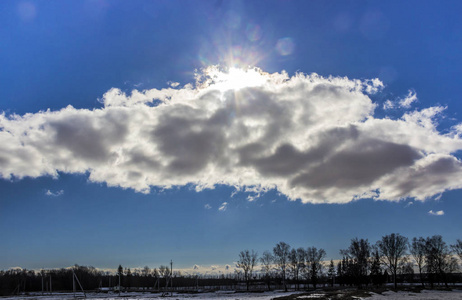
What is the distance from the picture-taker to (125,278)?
195 metres

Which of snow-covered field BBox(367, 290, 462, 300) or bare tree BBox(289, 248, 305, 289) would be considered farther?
bare tree BBox(289, 248, 305, 289)

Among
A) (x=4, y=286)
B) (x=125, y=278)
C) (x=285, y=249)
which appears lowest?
(x=125, y=278)

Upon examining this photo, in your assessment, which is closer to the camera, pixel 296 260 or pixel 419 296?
pixel 419 296

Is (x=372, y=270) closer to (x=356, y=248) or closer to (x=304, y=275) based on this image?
Result: (x=356, y=248)

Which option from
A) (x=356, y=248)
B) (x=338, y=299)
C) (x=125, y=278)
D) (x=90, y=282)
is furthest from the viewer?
(x=125, y=278)

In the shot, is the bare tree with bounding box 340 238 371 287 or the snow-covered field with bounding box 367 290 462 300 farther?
the bare tree with bounding box 340 238 371 287

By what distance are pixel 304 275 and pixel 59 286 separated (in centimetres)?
12656

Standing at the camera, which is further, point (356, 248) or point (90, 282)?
point (90, 282)

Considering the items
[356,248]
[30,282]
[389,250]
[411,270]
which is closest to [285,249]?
[356,248]

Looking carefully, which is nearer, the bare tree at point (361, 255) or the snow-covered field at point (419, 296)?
the snow-covered field at point (419, 296)

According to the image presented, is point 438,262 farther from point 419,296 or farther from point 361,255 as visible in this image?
point 419,296

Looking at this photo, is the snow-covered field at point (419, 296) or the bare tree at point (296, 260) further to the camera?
the bare tree at point (296, 260)

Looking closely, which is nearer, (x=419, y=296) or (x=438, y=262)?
(x=419, y=296)

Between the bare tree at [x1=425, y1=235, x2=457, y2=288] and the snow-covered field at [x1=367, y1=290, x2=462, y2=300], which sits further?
the bare tree at [x1=425, y1=235, x2=457, y2=288]
